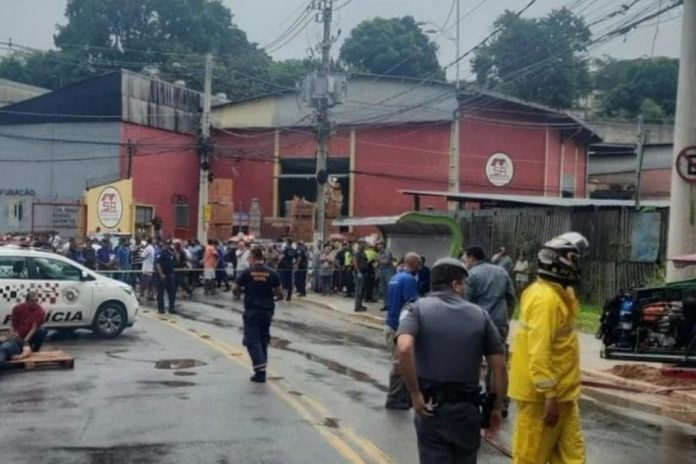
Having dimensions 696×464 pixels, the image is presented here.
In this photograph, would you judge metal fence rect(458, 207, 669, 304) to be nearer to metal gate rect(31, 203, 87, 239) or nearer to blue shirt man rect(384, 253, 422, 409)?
blue shirt man rect(384, 253, 422, 409)

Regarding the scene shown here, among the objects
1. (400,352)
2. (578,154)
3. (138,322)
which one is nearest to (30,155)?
(578,154)

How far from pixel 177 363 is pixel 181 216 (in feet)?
122

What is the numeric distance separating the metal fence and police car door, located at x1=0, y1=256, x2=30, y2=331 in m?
Answer: 12.8

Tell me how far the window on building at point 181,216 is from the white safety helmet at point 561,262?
46077mm

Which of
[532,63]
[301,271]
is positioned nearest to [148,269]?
[301,271]

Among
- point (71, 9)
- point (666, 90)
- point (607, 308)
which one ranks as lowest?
point (607, 308)

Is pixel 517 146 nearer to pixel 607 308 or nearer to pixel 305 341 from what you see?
pixel 305 341

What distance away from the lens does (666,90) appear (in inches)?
2675

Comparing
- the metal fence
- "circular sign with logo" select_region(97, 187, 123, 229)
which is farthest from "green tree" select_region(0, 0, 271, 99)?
the metal fence

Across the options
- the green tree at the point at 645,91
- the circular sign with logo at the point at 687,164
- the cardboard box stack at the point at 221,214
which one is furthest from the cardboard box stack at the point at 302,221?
the green tree at the point at 645,91

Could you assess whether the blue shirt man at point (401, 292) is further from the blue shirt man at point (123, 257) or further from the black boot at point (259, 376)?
the blue shirt man at point (123, 257)

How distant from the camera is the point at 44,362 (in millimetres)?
14500

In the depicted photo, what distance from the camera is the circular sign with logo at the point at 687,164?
1403 cm

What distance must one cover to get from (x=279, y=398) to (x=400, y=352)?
6306 millimetres
